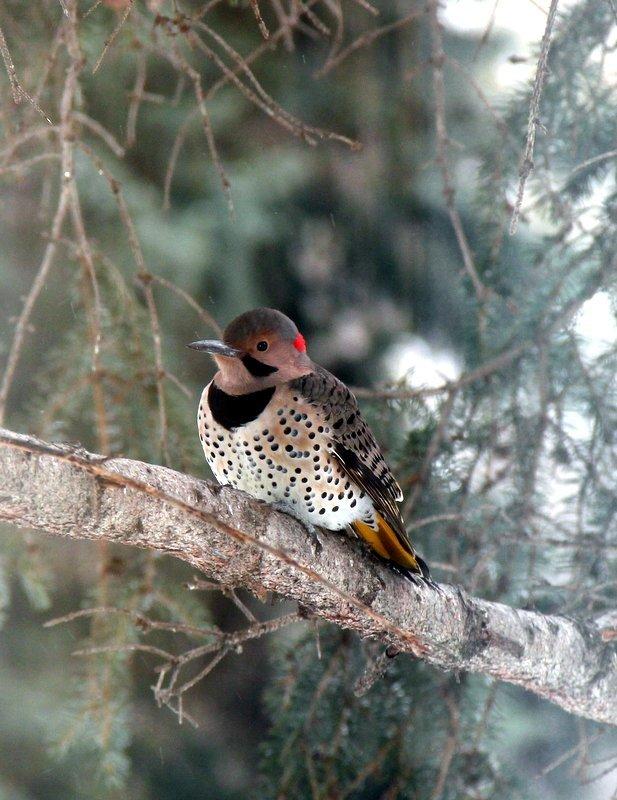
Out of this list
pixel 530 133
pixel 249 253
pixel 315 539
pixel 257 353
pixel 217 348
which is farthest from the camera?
pixel 249 253

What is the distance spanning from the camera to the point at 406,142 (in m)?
4.72

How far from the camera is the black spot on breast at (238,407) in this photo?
2490mm

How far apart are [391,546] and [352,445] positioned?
0.28 meters

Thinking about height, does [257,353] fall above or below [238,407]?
above

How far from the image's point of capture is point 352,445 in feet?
8.50

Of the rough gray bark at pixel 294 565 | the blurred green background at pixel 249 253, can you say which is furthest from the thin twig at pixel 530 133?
the blurred green background at pixel 249 253

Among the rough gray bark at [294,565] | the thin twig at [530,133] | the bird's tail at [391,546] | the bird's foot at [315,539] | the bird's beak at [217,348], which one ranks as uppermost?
the bird's beak at [217,348]

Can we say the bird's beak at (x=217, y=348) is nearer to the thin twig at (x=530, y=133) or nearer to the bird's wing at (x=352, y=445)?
the bird's wing at (x=352, y=445)

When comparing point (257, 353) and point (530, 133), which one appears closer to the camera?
point (530, 133)

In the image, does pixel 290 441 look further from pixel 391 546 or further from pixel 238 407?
pixel 391 546

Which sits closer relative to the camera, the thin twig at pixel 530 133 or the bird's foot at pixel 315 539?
the thin twig at pixel 530 133

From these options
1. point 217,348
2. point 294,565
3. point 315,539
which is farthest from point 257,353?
point 294,565

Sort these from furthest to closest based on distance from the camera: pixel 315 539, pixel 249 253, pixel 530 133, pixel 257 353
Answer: pixel 249 253
pixel 257 353
pixel 315 539
pixel 530 133

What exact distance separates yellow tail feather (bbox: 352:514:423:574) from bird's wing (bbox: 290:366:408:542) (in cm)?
2
